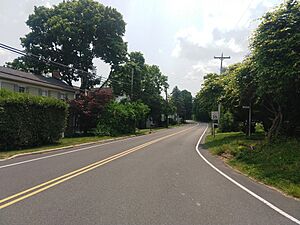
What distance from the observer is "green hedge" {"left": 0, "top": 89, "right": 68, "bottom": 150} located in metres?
19.2

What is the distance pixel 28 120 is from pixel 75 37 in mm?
24059

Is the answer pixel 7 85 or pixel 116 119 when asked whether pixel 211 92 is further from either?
pixel 7 85

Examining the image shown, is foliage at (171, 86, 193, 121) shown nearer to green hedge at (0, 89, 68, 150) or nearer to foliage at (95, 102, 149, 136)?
foliage at (95, 102, 149, 136)

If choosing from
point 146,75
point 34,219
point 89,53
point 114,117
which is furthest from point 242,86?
point 146,75

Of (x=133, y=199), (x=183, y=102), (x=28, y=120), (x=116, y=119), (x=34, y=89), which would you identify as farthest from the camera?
(x=183, y=102)

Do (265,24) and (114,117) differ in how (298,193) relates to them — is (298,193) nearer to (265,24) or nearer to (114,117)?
(265,24)

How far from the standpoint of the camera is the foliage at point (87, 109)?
37.1 metres

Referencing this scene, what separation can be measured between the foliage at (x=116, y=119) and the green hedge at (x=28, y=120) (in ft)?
42.0

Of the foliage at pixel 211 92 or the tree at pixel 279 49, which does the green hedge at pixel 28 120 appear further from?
the tree at pixel 279 49

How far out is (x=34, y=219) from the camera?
Answer: 5.50 m

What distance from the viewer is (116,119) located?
131 ft

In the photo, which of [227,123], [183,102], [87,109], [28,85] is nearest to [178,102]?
[183,102]

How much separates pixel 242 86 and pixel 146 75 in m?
46.9

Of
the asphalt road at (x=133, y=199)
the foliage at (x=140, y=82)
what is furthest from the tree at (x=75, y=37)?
the asphalt road at (x=133, y=199)
